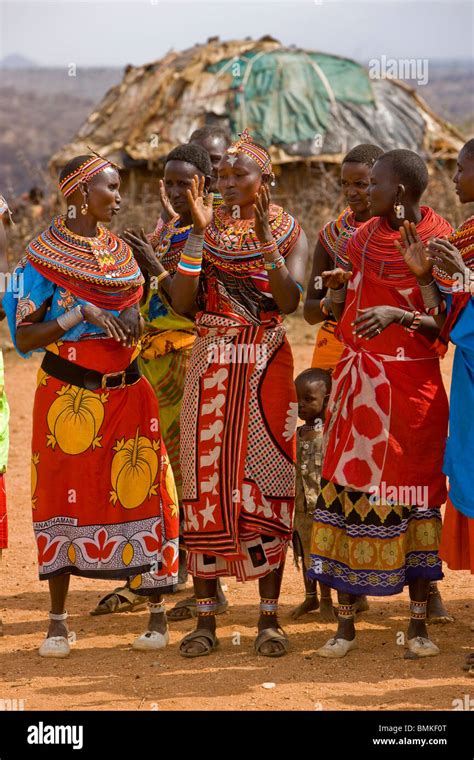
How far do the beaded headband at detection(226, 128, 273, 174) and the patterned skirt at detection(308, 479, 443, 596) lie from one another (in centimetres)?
150

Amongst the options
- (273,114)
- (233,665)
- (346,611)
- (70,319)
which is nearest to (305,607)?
(346,611)

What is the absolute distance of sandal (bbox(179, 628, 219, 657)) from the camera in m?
5.61

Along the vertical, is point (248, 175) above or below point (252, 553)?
above

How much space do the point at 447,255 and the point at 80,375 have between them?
5.74 ft

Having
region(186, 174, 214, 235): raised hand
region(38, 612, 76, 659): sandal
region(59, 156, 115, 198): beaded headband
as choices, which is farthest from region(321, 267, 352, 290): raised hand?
region(38, 612, 76, 659): sandal

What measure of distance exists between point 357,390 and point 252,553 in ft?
3.00

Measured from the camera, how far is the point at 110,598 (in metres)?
6.47

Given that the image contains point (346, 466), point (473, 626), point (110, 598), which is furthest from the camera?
point (110, 598)

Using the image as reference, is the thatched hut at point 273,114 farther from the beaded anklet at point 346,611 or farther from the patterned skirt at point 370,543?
the beaded anklet at point 346,611

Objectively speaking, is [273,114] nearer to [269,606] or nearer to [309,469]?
[309,469]

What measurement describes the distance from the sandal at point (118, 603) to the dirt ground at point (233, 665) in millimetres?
74

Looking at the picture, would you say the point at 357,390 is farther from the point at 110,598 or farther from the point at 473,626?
the point at 110,598

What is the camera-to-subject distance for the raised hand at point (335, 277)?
540 cm

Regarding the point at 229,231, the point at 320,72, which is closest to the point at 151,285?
the point at 229,231
